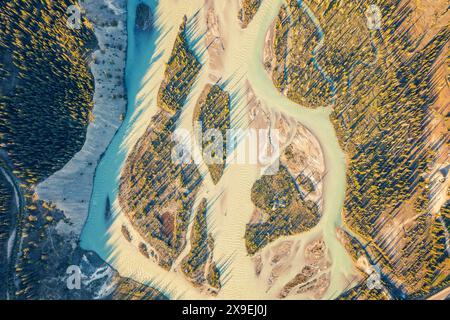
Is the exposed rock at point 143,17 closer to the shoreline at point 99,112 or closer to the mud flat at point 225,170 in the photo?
the mud flat at point 225,170

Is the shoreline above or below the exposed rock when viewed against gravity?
below

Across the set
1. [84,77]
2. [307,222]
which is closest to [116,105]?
[84,77]

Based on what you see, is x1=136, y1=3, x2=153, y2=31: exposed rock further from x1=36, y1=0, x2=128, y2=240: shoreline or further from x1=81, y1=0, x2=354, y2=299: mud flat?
x1=36, y1=0, x2=128, y2=240: shoreline

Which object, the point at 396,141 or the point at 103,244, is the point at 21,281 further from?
the point at 396,141

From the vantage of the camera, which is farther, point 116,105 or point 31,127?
point 116,105

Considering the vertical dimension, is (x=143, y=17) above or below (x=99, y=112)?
above

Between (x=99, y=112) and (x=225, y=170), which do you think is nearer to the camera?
(x=99, y=112)

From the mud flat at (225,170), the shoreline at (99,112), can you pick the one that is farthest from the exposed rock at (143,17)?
the shoreline at (99,112)

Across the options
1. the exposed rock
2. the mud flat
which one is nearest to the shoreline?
the mud flat

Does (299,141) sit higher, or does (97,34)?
(299,141)

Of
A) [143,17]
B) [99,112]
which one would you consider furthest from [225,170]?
[143,17]

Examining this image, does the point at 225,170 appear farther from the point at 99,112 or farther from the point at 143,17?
the point at 143,17
